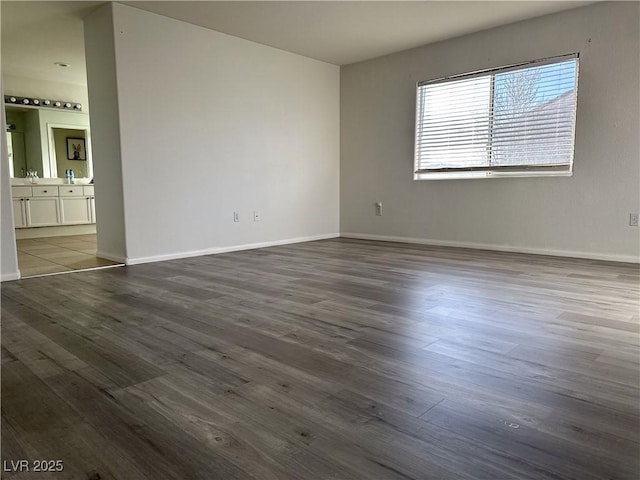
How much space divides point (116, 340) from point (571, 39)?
Result: 15.6ft

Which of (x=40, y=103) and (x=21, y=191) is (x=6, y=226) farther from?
(x=40, y=103)

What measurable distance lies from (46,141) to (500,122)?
6.92 meters

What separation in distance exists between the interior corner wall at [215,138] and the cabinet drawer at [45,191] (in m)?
2.85

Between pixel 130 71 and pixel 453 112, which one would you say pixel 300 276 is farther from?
pixel 453 112

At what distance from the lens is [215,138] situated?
4.73 meters

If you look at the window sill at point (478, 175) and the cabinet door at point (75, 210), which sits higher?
the window sill at point (478, 175)

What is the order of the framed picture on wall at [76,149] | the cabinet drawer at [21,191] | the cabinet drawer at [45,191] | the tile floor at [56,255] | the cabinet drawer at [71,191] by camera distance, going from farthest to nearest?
1. the framed picture on wall at [76,149]
2. the cabinet drawer at [71,191]
3. the cabinet drawer at [45,191]
4. the cabinet drawer at [21,191]
5. the tile floor at [56,255]

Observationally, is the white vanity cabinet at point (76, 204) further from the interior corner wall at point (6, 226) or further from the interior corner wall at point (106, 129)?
the interior corner wall at point (6, 226)

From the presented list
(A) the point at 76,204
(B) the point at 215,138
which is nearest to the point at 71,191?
(A) the point at 76,204

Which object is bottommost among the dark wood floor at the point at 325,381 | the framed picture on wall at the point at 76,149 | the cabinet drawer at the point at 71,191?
the dark wood floor at the point at 325,381

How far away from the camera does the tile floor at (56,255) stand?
12.9 ft

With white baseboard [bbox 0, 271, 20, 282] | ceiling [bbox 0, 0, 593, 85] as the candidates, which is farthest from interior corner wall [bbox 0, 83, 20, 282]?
ceiling [bbox 0, 0, 593, 85]

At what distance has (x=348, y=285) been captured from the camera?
316 cm

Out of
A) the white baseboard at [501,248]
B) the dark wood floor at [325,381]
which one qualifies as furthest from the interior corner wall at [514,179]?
the dark wood floor at [325,381]
